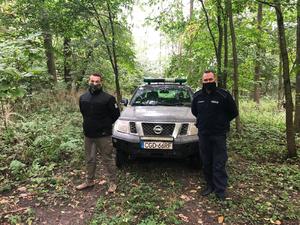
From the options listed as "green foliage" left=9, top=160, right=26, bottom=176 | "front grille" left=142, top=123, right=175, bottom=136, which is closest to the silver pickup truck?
"front grille" left=142, top=123, right=175, bottom=136

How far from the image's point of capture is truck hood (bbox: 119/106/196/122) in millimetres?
5769

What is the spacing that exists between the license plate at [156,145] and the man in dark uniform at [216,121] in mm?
686

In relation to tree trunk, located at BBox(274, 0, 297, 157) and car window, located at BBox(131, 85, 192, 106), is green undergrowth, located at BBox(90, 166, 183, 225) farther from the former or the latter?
tree trunk, located at BBox(274, 0, 297, 157)

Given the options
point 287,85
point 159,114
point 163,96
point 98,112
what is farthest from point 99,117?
point 287,85

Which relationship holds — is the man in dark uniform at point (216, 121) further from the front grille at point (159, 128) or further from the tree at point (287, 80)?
the tree at point (287, 80)

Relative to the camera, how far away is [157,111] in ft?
20.3

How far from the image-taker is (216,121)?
4.99 m

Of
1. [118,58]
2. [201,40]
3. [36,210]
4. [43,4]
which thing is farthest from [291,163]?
[43,4]

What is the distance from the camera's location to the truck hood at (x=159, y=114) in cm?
577

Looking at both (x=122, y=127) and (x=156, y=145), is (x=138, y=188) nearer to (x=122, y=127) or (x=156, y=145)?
(x=156, y=145)

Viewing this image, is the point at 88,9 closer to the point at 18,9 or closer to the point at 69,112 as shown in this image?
the point at 18,9

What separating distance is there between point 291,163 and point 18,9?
999 cm

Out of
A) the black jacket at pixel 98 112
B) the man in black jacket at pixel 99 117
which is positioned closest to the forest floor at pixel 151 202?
the man in black jacket at pixel 99 117

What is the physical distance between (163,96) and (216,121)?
7.46 feet
